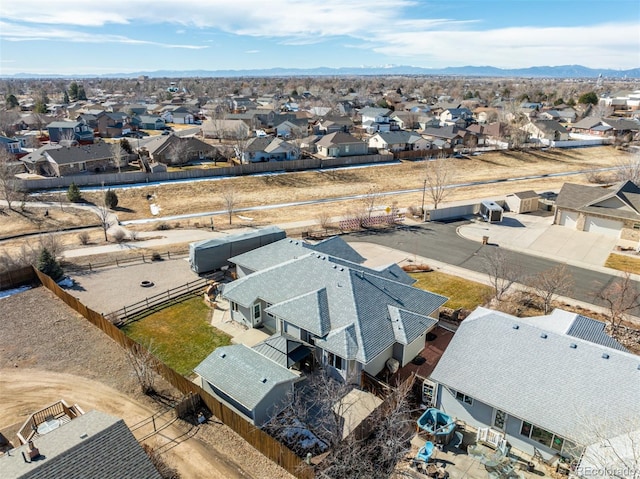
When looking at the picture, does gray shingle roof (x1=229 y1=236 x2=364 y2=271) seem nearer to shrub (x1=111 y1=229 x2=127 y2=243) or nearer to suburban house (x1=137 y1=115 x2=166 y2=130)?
shrub (x1=111 y1=229 x2=127 y2=243)

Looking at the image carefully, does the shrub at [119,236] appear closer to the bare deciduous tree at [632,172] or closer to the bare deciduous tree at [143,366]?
the bare deciduous tree at [143,366]

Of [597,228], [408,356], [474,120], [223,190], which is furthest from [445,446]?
[474,120]

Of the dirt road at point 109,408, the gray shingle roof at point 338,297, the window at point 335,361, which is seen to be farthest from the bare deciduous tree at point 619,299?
the dirt road at point 109,408

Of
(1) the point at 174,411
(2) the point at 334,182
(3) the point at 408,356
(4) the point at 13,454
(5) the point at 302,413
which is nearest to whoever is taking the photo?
(4) the point at 13,454

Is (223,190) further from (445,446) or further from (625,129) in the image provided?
(625,129)

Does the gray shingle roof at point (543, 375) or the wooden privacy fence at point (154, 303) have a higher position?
the gray shingle roof at point (543, 375)

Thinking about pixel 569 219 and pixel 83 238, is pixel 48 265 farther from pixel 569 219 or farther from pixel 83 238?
pixel 569 219

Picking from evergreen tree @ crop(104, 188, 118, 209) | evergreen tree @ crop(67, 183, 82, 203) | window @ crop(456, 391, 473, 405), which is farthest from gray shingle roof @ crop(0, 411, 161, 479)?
evergreen tree @ crop(67, 183, 82, 203)
